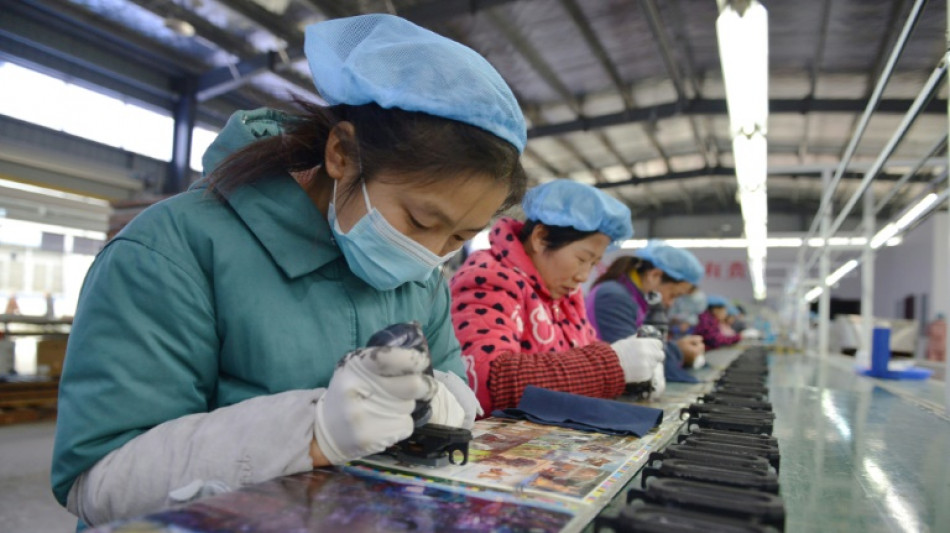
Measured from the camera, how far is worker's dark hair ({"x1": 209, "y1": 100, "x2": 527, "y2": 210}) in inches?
33.6

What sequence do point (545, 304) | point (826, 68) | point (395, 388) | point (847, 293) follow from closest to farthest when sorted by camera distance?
point (395, 388), point (545, 304), point (826, 68), point (847, 293)

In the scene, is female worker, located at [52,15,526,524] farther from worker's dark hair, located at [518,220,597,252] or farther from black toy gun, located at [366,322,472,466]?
worker's dark hair, located at [518,220,597,252]

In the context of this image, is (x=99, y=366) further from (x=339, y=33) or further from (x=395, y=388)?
(x=339, y=33)

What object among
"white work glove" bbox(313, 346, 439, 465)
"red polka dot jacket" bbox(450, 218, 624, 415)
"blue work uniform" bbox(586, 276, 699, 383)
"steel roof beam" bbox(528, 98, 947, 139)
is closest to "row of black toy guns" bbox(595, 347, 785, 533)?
"white work glove" bbox(313, 346, 439, 465)

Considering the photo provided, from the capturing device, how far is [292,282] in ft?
2.88

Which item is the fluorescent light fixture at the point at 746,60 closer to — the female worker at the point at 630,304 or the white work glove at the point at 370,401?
the female worker at the point at 630,304

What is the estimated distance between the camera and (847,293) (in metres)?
14.3

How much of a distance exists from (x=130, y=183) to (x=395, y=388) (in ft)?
23.3

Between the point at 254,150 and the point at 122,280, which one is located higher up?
the point at 254,150

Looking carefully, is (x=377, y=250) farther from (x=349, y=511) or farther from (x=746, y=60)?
(x=746, y=60)

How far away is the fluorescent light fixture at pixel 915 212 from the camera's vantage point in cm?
314

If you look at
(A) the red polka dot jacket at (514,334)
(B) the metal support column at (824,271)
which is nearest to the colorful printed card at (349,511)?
(A) the red polka dot jacket at (514,334)

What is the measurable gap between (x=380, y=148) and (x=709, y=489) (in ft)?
1.98

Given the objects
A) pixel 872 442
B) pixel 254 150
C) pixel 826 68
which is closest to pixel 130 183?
pixel 254 150
